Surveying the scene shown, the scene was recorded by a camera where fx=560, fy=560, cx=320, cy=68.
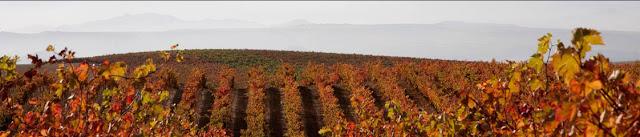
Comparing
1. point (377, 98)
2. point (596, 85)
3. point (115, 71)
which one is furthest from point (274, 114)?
point (596, 85)

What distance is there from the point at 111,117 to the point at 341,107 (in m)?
13.8

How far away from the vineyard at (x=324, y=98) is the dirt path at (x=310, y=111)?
4cm

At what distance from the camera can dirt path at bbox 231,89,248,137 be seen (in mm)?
15975

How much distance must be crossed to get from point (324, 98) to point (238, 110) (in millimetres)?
3088

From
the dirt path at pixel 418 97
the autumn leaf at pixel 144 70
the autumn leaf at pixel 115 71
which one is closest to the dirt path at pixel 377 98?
the dirt path at pixel 418 97

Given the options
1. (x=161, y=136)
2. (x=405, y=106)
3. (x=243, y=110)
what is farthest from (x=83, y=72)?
(x=243, y=110)

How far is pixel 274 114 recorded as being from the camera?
17.7 metres

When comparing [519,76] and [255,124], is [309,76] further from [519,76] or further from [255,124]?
[519,76]

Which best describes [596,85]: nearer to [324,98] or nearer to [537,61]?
[537,61]

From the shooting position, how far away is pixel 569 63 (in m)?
2.56

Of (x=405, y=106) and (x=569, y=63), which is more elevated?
(x=569, y=63)

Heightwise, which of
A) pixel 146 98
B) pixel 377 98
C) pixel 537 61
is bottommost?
pixel 377 98

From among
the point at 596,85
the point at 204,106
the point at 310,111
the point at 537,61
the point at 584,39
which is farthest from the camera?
the point at 204,106

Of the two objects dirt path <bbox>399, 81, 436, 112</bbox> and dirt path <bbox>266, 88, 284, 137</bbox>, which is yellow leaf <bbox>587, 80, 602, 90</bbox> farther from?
dirt path <bbox>399, 81, 436, 112</bbox>
